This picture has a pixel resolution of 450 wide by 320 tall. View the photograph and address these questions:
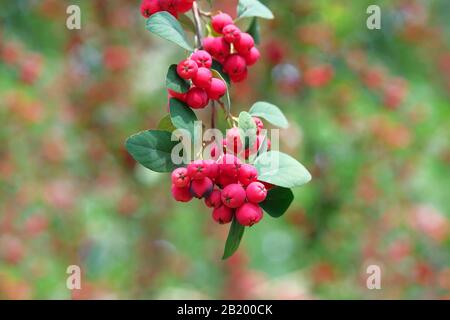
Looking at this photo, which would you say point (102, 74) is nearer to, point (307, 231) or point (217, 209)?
point (307, 231)

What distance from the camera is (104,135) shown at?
2.33 meters

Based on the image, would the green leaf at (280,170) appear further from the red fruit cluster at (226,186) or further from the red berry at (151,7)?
the red berry at (151,7)

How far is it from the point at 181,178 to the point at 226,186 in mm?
53

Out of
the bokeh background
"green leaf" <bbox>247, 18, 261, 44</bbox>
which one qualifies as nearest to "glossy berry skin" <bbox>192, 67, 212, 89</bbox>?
"green leaf" <bbox>247, 18, 261, 44</bbox>

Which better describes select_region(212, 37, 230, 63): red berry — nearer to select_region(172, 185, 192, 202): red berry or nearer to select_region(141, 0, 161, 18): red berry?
select_region(141, 0, 161, 18): red berry

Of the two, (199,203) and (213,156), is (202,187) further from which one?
(199,203)

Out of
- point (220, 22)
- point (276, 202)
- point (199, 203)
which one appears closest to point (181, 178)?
point (276, 202)

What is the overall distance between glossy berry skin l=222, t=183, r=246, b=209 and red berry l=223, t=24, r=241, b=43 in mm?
198

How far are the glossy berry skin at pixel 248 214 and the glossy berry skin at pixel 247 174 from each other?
0.09 ft

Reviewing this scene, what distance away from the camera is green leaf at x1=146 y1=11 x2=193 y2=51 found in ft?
2.24

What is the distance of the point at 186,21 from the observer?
843 mm

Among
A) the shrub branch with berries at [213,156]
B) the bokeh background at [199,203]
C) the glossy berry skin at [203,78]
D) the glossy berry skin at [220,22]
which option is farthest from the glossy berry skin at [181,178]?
the bokeh background at [199,203]

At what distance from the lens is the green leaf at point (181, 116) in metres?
0.67

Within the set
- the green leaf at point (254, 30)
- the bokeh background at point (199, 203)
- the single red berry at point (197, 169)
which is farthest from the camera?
the bokeh background at point (199, 203)
